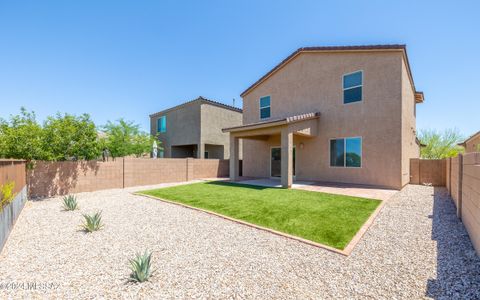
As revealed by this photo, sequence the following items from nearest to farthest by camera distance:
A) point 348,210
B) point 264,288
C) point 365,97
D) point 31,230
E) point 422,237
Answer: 1. point 264,288
2. point 422,237
3. point 31,230
4. point 348,210
5. point 365,97

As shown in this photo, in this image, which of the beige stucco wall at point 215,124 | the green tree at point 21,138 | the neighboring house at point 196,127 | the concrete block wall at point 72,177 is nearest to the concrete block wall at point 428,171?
the beige stucco wall at point 215,124

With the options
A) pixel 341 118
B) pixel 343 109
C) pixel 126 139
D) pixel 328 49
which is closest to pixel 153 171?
pixel 126 139

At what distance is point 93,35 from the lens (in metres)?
13.0

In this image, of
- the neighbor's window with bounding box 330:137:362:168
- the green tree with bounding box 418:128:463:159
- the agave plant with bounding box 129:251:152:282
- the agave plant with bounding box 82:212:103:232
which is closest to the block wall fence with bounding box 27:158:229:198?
the agave plant with bounding box 82:212:103:232

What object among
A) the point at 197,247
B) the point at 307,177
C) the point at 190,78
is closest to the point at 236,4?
the point at 190,78

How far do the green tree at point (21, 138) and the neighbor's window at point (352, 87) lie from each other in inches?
652

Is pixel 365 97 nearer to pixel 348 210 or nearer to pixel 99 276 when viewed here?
pixel 348 210

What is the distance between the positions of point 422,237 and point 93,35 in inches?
721

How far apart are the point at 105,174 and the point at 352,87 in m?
16.1

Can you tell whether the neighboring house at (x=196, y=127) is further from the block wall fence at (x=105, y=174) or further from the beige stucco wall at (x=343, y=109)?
the beige stucco wall at (x=343, y=109)

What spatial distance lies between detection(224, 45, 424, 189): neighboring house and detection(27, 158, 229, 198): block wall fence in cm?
435

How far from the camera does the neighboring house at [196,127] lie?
21.5 m

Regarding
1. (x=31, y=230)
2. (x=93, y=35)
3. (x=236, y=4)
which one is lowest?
(x=31, y=230)

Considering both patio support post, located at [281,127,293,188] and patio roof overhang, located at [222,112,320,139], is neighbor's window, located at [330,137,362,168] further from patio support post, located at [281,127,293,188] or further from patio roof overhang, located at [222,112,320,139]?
patio support post, located at [281,127,293,188]
